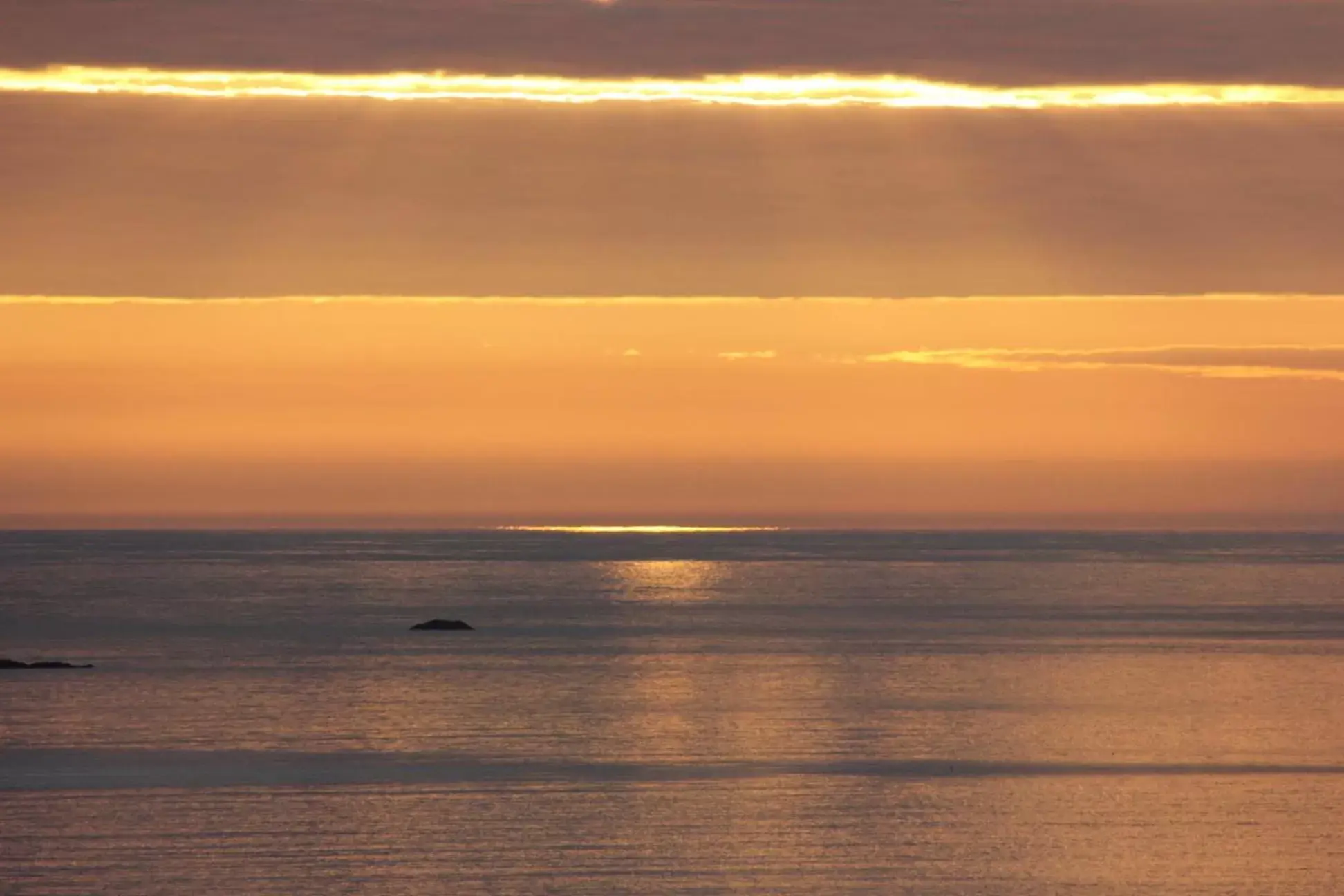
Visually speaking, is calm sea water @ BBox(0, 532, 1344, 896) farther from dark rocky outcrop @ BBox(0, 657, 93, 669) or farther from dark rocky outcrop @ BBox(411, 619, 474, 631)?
dark rocky outcrop @ BBox(411, 619, 474, 631)

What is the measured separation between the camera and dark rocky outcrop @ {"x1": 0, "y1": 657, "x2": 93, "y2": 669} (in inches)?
4515

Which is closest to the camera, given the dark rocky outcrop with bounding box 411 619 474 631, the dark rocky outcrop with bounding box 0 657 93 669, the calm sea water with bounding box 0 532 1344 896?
the calm sea water with bounding box 0 532 1344 896

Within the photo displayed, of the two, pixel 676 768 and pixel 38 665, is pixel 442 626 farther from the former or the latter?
pixel 676 768

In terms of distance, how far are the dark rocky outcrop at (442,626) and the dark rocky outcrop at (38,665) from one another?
39313 millimetres

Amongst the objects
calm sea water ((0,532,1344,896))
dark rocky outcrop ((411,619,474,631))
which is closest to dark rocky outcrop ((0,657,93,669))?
calm sea water ((0,532,1344,896))

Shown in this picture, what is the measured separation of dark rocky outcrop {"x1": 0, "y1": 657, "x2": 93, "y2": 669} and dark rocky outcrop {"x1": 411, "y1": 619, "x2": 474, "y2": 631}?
Result: 1548 inches

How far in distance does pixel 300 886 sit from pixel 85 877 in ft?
17.5

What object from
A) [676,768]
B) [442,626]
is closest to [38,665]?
[442,626]

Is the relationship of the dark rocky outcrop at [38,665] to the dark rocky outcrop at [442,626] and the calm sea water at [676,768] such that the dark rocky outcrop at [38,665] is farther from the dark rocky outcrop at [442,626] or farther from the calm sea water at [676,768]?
the dark rocky outcrop at [442,626]

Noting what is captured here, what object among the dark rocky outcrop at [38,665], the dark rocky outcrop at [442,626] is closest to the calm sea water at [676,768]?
the dark rocky outcrop at [38,665]

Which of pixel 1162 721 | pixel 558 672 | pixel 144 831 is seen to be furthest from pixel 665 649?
pixel 144 831

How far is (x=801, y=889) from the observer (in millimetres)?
49500

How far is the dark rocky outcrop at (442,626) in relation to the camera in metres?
154

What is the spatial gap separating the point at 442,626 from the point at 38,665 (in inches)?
1740
